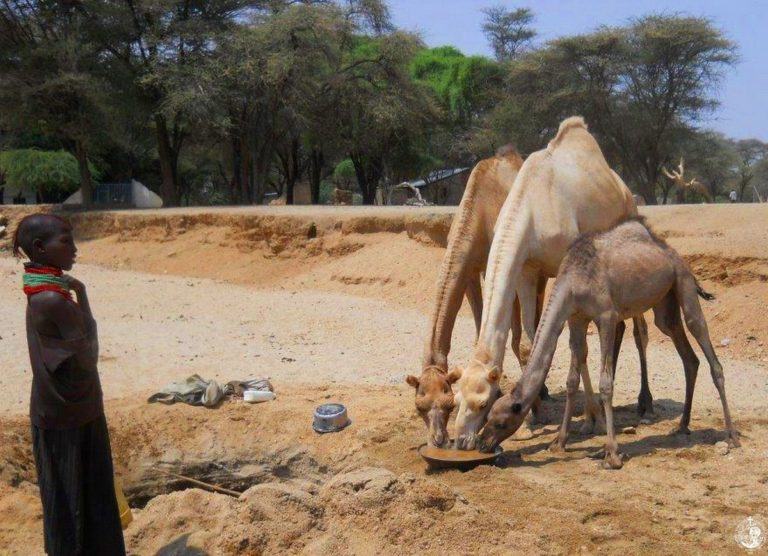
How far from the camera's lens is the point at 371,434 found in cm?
742

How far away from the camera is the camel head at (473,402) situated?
6316mm

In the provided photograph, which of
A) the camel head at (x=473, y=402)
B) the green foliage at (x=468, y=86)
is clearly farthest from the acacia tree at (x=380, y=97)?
the camel head at (x=473, y=402)

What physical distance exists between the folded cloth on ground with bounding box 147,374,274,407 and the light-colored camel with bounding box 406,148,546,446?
2357mm

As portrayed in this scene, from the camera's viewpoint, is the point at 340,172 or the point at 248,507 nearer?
the point at 248,507

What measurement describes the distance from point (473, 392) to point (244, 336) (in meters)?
6.43

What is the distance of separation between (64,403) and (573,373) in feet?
12.4

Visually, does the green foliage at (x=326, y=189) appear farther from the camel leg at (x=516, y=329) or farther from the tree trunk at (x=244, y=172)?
the camel leg at (x=516, y=329)

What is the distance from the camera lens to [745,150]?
53781 millimetres

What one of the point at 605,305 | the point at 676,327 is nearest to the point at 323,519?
the point at 605,305

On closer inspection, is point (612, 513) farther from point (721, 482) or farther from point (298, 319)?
point (298, 319)

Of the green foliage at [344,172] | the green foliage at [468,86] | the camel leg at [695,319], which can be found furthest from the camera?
the green foliage at [344,172]

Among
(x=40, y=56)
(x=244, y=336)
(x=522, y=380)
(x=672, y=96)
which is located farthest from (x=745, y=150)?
(x=522, y=380)

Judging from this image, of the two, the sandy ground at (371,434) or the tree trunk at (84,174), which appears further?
the tree trunk at (84,174)

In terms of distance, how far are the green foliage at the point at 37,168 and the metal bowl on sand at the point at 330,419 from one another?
110 feet
